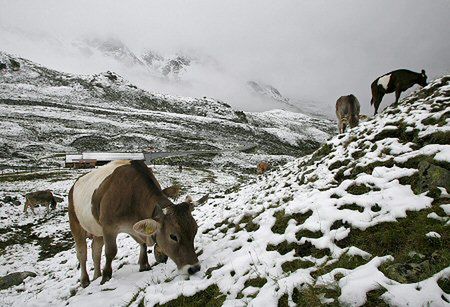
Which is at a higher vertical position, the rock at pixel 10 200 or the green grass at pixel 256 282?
the rock at pixel 10 200

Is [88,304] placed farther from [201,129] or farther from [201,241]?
[201,129]

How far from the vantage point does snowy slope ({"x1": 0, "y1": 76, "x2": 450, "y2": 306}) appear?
3805mm

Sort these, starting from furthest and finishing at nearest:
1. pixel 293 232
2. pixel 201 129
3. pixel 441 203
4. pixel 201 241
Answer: pixel 201 129 < pixel 201 241 < pixel 293 232 < pixel 441 203

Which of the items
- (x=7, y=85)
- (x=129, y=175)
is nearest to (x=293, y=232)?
(x=129, y=175)

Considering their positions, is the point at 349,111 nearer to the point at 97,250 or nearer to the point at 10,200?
the point at 97,250

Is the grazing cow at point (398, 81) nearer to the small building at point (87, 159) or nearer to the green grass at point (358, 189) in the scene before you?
the green grass at point (358, 189)

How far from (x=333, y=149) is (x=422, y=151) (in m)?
5.26

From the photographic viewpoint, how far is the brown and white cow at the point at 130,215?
6.09 meters

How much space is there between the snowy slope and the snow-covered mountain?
5824cm

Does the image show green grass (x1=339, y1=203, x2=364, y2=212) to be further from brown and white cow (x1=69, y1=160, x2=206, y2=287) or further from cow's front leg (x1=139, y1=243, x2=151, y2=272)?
cow's front leg (x1=139, y1=243, x2=151, y2=272)

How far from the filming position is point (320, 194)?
756 cm

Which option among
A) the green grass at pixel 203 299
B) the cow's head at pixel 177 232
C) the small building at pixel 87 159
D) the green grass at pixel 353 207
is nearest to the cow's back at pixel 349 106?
the green grass at pixel 353 207

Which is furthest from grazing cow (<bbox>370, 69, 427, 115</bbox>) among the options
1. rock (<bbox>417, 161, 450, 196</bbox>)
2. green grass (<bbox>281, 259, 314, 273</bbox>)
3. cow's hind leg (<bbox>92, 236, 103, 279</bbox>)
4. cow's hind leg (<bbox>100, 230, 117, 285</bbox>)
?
cow's hind leg (<bbox>92, 236, 103, 279</bbox>)

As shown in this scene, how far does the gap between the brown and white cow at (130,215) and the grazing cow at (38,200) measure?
46.0ft
